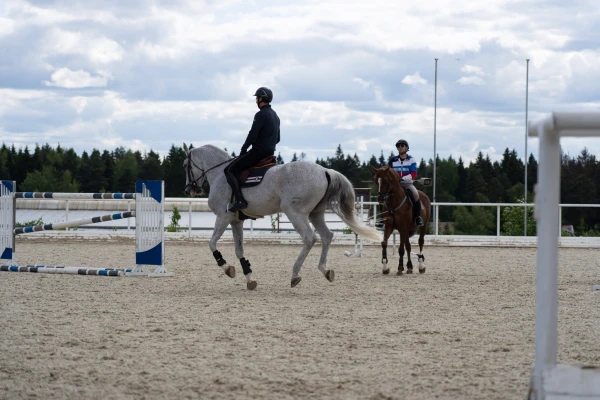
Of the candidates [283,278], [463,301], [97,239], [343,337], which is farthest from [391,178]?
[97,239]

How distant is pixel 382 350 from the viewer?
6188 millimetres

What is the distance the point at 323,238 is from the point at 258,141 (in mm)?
1526

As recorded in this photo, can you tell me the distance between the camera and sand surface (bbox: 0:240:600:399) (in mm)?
5000

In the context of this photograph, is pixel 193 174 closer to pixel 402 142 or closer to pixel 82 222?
pixel 82 222

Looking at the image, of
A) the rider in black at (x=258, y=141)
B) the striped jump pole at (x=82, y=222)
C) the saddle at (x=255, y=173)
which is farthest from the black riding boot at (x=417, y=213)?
the striped jump pole at (x=82, y=222)

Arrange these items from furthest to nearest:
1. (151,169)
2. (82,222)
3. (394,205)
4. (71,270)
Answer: (151,169), (394,205), (82,222), (71,270)

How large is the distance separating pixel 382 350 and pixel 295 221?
4.38 meters

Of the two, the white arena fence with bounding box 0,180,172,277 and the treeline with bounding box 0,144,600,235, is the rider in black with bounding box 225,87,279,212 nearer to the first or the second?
the white arena fence with bounding box 0,180,172,277

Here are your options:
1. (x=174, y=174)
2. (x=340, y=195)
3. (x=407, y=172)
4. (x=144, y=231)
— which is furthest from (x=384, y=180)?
(x=174, y=174)

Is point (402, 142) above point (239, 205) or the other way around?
above

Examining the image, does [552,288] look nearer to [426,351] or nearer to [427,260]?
[426,351]

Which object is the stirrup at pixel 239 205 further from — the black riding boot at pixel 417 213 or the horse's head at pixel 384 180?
the black riding boot at pixel 417 213

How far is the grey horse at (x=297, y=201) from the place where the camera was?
1039 cm

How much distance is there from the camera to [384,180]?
42.1 feet
